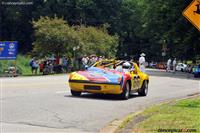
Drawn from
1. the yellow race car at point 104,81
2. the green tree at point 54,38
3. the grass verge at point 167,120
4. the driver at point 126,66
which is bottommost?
the grass verge at point 167,120

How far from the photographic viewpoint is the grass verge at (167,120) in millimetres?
11347

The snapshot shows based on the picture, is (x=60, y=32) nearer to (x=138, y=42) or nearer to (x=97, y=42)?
(x=97, y=42)

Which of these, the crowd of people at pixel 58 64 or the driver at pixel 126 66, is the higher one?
the driver at pixel 126 66

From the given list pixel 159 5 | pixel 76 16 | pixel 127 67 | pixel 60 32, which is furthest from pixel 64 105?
pixel 76 16

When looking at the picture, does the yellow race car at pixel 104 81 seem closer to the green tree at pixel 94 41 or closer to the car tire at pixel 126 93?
the car tire at pixel 126 93

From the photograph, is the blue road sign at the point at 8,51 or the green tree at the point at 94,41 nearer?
the blue road sign at the point at 8,51

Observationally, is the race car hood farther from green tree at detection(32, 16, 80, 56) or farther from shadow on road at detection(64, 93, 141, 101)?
green tree at detection(32, 16, 80, 56)

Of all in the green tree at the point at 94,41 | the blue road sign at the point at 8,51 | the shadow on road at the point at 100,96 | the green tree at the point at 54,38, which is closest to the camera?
the shadow on road at the point at 100,96

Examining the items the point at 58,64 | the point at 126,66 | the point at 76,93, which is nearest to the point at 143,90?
the point at 126,66

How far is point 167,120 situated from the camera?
503 inches

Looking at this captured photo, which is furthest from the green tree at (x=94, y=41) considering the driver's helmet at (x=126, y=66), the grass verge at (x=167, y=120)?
the grass verge at (x=167, y=120)

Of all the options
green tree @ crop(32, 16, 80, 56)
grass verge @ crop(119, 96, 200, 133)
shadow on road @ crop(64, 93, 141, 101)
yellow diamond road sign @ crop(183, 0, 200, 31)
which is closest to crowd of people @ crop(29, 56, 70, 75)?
green tree @ crop(32, 16, 80, 56)

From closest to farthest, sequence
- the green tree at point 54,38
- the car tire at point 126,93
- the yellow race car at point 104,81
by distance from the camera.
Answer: the yellow race car at point 104,81, the car tire at point 126,93, the green tree at point 54,38

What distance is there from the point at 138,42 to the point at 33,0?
25681 mm
